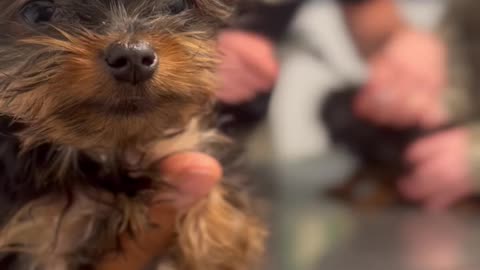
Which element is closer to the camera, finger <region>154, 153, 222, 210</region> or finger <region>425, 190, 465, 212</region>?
finger <region>154, 153, 222, 210</region>

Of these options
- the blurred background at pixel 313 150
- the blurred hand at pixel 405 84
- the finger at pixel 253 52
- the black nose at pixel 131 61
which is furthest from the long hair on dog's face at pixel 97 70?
the blurred hand at pixel 405 84

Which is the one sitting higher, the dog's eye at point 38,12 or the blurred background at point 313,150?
the dog's eye at point 38,12

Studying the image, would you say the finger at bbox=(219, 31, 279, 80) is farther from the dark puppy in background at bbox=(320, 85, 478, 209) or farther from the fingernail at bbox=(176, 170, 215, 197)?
the fingernail at bbox=(176, 170, 215, 197)

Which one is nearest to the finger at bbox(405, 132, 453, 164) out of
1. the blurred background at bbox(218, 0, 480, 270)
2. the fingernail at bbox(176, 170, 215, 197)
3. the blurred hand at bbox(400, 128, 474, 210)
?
the blurred hand at bbox(400, 128, 474, 210)

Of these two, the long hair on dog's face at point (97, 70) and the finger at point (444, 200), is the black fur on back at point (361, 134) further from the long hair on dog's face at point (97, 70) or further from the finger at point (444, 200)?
the long hair on dog's face at point (97, 70)

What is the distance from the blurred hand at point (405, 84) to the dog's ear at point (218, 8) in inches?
28.7

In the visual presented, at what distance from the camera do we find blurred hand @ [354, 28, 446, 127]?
1985 millimetres

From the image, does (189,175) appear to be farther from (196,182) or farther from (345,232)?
(345,232)

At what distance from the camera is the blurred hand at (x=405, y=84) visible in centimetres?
199

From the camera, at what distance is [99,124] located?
3.66 feet

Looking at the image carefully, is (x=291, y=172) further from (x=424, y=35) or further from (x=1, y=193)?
(x=1, y=193)

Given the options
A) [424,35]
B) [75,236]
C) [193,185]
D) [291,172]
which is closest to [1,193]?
[75,236]

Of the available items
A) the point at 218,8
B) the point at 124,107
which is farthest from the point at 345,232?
the point at 124,107

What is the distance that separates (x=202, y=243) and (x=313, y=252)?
18.4 inches
